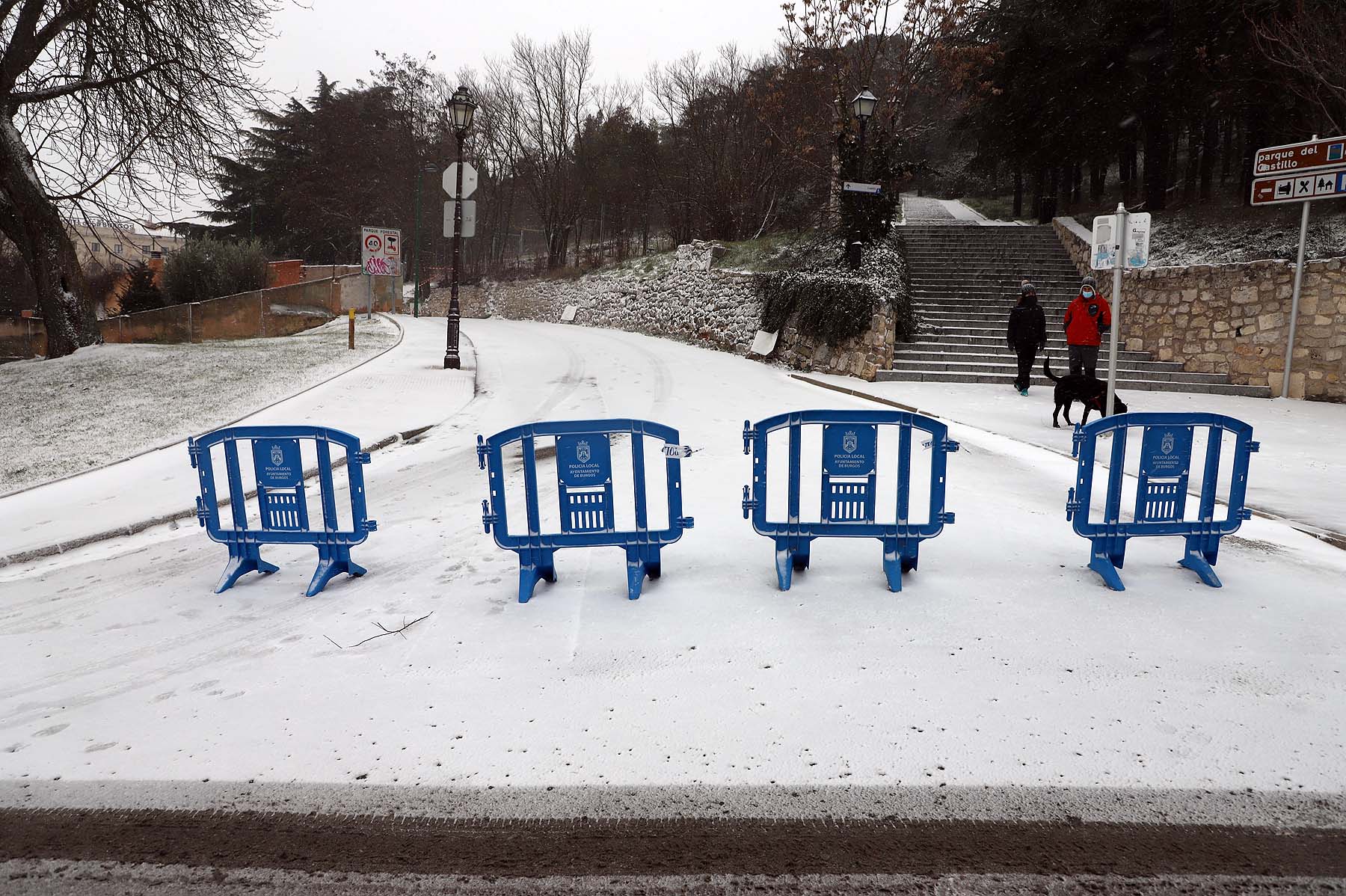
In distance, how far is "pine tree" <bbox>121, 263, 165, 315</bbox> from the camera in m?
29.0

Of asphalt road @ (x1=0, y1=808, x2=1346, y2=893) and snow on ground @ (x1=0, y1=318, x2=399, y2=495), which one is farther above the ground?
snow on ground @ (x1=0, y1=318, x2=399, y2=495)

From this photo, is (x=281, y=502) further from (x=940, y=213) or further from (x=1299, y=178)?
(x=940, y=213)

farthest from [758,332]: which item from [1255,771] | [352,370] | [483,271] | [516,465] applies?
[483,271]

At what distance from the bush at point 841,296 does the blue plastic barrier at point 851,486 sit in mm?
11304

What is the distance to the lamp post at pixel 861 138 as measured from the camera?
1584cm

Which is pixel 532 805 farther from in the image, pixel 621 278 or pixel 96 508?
pixel 621 278

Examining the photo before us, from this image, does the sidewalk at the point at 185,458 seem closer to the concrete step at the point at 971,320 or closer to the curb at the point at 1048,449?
the curb at the point at 1048,449

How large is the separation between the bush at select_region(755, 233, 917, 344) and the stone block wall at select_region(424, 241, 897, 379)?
26 cm

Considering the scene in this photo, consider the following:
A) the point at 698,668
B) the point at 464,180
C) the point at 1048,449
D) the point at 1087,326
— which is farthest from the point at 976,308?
the point at 698,668

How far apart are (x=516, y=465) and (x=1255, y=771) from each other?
6.85 metres

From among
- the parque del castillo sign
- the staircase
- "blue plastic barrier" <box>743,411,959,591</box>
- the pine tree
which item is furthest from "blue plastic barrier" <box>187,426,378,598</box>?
the pine tree

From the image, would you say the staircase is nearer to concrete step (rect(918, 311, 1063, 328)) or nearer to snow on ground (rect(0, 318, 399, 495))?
concrete step (rect(918, 311, 1063, 328))

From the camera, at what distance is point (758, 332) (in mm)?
19094

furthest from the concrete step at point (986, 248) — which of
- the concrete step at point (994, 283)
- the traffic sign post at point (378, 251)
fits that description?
the traffic sign post at point (378, 251)
